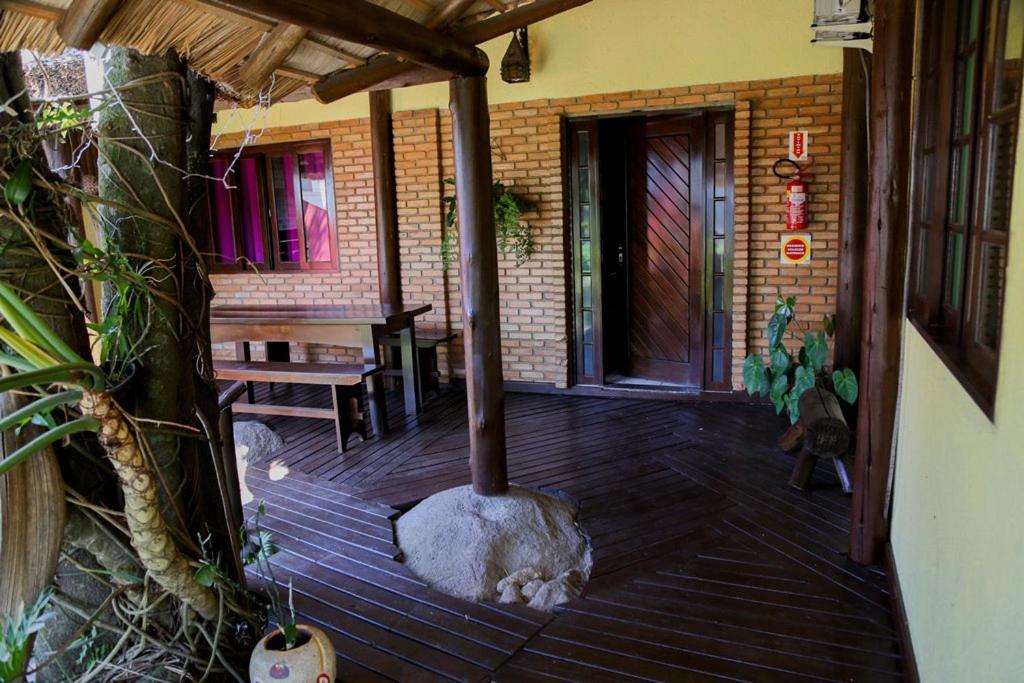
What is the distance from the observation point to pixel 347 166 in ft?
21.7

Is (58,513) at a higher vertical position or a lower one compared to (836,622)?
higher

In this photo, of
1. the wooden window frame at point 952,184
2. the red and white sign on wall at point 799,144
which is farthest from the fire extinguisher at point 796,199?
the wooden window frame at point 952,184

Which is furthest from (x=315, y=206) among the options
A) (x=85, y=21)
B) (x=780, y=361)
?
(x=85, y=21)

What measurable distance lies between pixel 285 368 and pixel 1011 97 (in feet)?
14.8

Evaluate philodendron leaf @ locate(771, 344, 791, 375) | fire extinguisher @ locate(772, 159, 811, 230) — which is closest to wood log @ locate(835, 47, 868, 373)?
fire extinguisher @ locate(772, 159, 811, 230)

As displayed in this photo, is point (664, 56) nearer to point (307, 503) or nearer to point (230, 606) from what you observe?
point (307, 503)

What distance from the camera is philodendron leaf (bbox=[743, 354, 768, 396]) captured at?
4676mm

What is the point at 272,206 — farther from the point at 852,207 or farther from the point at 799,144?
the point at 852,207

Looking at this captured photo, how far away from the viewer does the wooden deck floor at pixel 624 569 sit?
→ 99.8 inches

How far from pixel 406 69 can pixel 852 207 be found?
321cm

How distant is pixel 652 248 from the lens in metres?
6.11

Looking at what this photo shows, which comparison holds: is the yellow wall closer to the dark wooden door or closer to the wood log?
the wood log

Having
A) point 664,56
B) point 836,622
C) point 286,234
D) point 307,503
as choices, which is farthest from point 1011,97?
point 286,234

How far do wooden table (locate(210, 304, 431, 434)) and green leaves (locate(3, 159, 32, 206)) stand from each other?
133 inches
